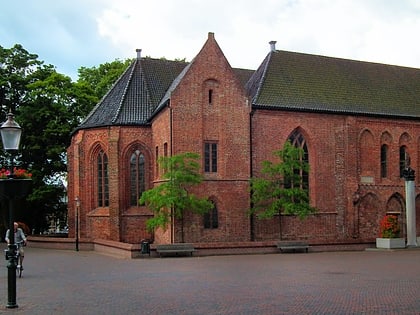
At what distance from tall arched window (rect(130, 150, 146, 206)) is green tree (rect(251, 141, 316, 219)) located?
24.6ft

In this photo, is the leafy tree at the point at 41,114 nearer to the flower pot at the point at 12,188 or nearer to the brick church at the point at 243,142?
the brick church at the point at 243,142

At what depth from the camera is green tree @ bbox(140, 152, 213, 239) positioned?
98.6 ft

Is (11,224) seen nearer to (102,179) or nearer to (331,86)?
(102,179)

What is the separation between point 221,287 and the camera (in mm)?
15711

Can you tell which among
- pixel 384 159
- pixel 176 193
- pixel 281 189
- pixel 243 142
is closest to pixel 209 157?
pixel 243 142

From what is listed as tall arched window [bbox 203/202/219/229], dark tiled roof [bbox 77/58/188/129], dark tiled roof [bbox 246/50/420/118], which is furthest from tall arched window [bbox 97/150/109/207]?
dark tiled roof [bbox 246/50/420/118]

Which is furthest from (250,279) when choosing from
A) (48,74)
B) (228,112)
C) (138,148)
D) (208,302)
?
(48,74)

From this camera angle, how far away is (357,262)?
942 inches

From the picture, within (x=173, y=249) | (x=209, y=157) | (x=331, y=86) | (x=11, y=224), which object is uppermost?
(x=331, y=86)

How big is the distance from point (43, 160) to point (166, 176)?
1783cm

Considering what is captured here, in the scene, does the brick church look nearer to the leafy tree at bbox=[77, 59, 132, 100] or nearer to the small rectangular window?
the small rectangular window

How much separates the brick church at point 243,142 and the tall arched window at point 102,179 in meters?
0.09

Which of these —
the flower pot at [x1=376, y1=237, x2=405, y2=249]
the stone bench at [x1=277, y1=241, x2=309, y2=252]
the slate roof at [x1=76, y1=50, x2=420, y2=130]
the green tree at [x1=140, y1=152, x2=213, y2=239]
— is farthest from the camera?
the slate roof at [x1=76, y1=50, x2=420, y2=130]

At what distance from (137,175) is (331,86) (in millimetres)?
14197
